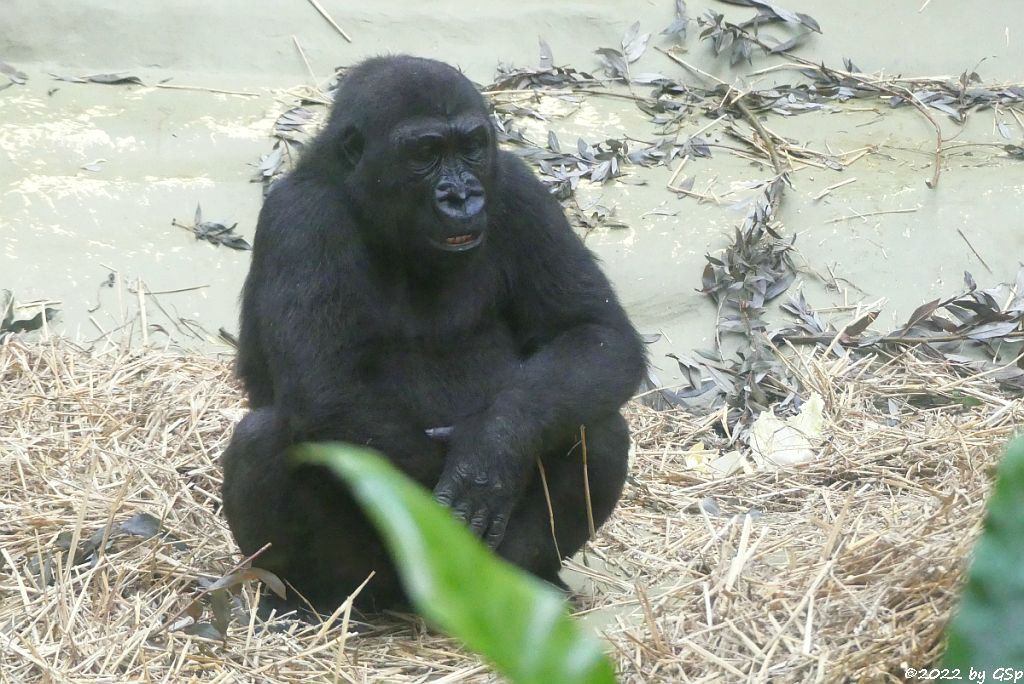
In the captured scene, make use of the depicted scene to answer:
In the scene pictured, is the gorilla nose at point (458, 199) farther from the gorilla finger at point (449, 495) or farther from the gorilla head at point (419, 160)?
the gorilla finger at point (449, 495)

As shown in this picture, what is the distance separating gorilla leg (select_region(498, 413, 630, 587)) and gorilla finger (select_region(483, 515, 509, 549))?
0.20 meters

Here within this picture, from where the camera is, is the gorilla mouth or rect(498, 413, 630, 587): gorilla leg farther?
rect(498, 413, 630, 587): gorilla leg

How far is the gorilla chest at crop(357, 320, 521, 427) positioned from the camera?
4.21 meters

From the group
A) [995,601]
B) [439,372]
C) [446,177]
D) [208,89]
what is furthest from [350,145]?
[208,89]

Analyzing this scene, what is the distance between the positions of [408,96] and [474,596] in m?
3.39

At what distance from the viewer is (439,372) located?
4328mm

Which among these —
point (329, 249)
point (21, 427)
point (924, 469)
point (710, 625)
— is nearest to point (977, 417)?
point (924, 469)

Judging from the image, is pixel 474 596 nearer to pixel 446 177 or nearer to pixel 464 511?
pixel 464 511

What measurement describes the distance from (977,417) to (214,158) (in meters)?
4.86

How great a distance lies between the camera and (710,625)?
365 centimetres

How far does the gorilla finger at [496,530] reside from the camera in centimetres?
405

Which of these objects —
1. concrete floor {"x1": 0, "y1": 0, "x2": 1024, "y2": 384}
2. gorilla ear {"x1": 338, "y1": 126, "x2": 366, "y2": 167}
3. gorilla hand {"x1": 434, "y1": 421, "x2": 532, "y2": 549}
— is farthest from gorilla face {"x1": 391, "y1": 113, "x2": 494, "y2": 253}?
concrete floor {"x1": 0, "y1": 0, "x2": 1024, "y2": 384}

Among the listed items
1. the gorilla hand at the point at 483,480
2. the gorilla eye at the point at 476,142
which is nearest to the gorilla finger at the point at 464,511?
the gorilla hand at the point at 483,480

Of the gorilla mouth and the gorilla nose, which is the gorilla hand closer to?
the gorilla mouth
